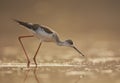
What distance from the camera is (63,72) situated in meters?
9.38

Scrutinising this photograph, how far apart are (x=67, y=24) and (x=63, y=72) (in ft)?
16.9

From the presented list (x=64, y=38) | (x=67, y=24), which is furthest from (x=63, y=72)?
(x=67, y=24)

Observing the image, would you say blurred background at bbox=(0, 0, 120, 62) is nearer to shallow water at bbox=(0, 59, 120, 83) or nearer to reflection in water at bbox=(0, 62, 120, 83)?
shallow water at bbox=(0, 59, 120, 83)

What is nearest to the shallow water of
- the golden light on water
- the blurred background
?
the golden light on water

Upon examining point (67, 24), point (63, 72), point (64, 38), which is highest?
point (63, 72)

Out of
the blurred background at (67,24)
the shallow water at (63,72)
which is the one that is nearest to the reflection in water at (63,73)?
the shallow water at (63,72)

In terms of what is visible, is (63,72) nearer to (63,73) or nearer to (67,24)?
(63,73)

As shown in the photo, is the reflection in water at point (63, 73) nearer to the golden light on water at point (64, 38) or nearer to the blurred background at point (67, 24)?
the golden light on water at point (64, 38)

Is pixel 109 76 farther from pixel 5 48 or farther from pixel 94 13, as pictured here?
pixel 94 13

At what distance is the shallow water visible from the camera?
8789 mm

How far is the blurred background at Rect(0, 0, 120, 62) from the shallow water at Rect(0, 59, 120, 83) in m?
1.10

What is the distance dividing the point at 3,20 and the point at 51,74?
5.56 m

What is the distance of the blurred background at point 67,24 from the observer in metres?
11.8

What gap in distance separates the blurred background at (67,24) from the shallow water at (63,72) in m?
1.10
